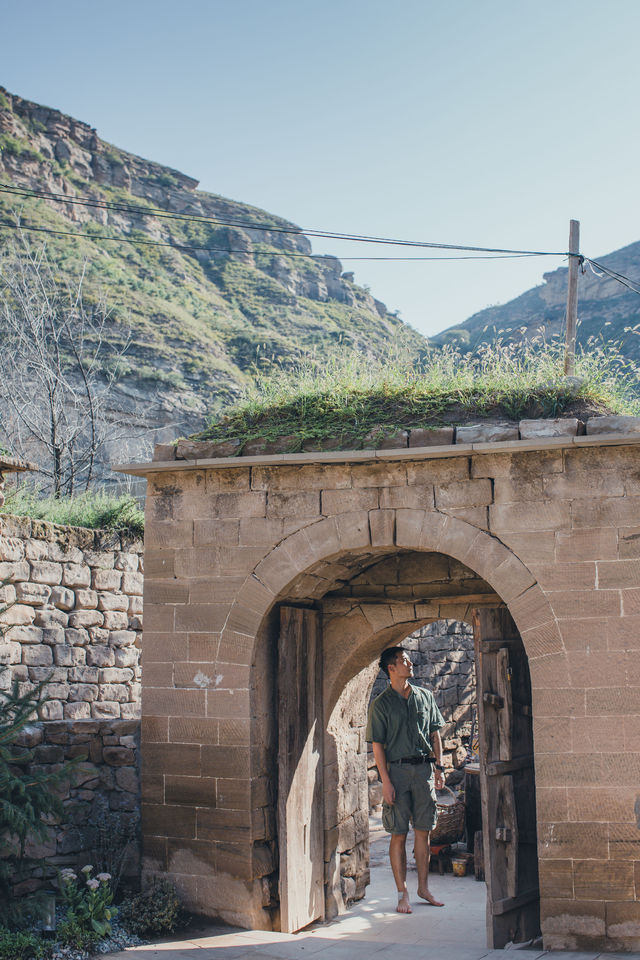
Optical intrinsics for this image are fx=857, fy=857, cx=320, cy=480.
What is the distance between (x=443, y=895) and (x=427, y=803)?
1.92m

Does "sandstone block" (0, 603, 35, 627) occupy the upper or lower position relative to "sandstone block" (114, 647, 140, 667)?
upper

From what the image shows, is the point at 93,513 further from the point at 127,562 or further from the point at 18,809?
the point at 18,809

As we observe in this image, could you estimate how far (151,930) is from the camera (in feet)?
18.1

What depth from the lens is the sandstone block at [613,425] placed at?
17.4 feet

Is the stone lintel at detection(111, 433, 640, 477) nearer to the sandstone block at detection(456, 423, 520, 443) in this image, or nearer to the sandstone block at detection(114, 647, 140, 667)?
the sandstone block at detection(456, 423, 520, 443)

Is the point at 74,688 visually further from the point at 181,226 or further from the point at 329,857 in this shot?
the point at 181,226

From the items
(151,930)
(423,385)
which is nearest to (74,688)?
(151,930)

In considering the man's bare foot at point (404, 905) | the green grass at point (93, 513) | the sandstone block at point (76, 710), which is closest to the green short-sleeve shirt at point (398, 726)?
the man's bare foot at point (404, 905)

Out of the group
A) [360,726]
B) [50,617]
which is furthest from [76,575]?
[360,726]

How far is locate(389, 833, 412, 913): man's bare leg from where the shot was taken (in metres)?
6.39

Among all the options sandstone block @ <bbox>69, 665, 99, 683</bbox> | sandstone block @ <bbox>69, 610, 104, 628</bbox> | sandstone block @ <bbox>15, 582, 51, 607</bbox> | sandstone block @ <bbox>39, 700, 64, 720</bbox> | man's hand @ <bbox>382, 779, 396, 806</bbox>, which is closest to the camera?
man's hand @ <bbox>382, 779, 396, 806</bbox>

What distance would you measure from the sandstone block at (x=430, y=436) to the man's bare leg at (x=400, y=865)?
2968 millimetres

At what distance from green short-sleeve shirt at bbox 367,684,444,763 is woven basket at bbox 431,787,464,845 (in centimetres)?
266

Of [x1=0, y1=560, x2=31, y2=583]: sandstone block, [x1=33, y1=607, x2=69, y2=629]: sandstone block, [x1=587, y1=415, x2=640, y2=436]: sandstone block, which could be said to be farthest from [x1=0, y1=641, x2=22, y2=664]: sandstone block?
[x1=587, y1=415, x2=640, y2=436]: sandstone block
